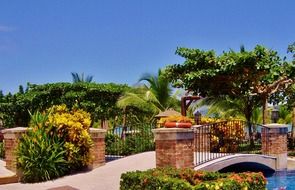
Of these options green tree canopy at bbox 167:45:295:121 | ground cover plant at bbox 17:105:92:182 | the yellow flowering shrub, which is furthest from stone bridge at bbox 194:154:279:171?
green tree canopy at bbox 167:45:295:121

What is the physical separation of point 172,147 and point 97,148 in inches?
118

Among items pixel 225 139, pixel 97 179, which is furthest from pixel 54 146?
pixel 225 139

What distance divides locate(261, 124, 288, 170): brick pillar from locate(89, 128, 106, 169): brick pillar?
250 inches

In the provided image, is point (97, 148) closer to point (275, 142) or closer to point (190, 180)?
point (190, 180)

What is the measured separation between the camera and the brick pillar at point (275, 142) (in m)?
16.4

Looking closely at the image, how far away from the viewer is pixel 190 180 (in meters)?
8.53

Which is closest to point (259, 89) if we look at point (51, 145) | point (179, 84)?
point (179, 84)

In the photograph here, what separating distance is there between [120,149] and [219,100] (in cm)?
1151

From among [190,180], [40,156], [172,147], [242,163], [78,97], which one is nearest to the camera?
[190,180]

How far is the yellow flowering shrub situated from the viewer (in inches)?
492

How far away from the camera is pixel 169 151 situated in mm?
11367

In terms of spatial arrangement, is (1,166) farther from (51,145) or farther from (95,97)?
(95,97)

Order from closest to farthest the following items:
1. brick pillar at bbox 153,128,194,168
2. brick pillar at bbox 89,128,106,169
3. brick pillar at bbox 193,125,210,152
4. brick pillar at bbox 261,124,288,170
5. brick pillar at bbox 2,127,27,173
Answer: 1. brick pillar at bbox 153,128,194,168
2. brick pillar at bbox 2,127,27,173
3. brick pillar at bbox 89,128,106,169
4. brick pillar at bbox 193,125,210,152
5. brick pillar at bbox 261,124,288,170

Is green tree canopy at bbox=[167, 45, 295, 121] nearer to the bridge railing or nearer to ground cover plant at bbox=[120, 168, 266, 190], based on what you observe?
the bridge railing
